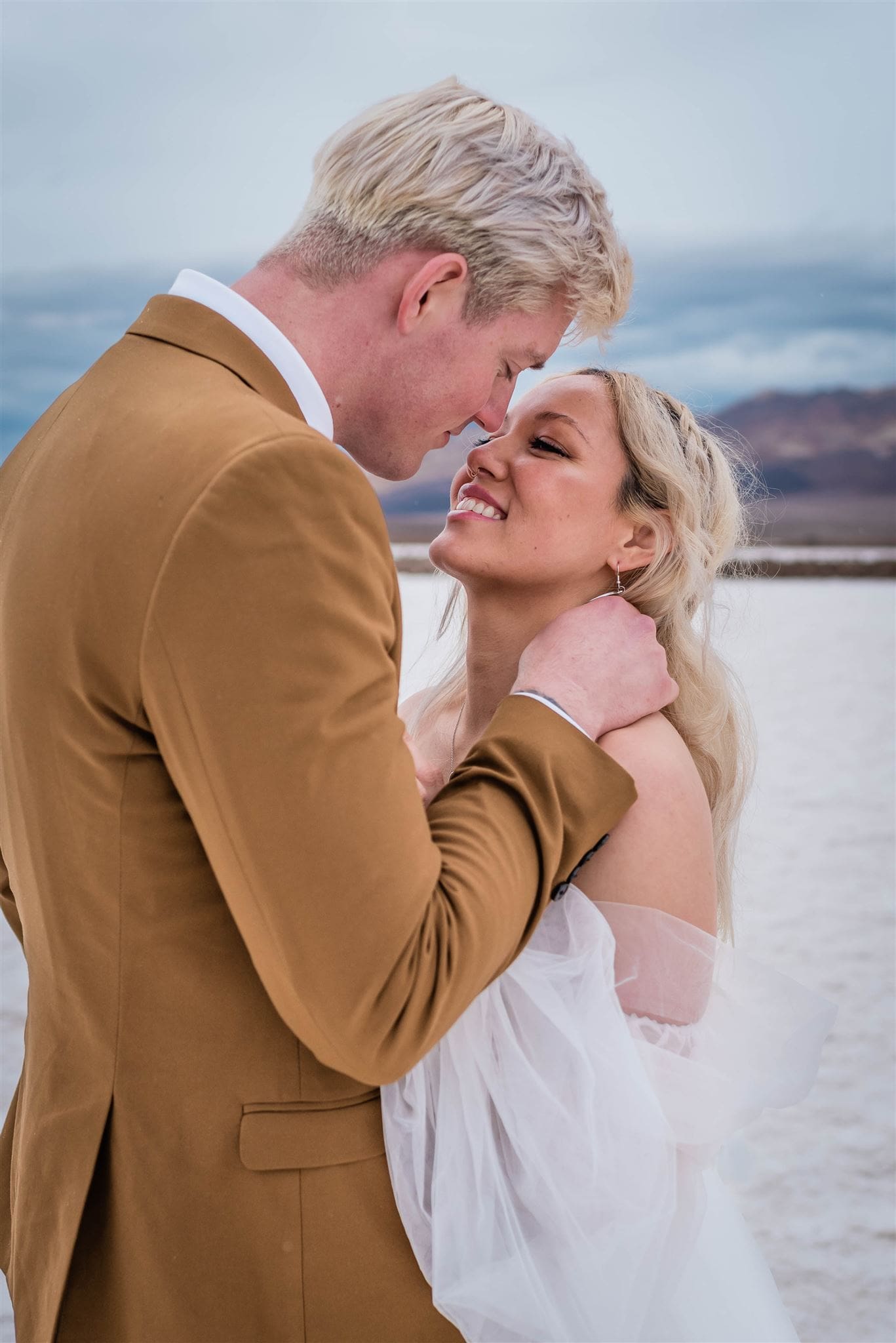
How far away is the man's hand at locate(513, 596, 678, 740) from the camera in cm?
125

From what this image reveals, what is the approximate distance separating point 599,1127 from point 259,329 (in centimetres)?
92

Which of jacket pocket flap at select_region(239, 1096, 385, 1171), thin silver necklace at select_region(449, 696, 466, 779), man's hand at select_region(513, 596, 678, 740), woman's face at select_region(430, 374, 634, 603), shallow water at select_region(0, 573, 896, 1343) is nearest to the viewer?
jacket pocket flap at select_region(239, 1096, 385, 1171)

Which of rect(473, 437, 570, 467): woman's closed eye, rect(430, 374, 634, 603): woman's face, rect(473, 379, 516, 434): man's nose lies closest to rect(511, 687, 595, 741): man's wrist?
rect(473, 379, 516, 434): man's nose

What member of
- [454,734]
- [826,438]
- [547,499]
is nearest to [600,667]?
[547,499]

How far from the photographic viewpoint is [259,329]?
1.07 m

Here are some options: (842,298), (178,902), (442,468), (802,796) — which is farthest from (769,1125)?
(842,298)

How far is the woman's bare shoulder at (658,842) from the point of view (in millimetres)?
1410

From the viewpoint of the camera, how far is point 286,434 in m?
0.85

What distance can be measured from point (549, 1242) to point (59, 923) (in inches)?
25.3

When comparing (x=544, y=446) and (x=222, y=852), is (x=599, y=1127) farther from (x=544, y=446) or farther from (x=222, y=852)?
(x=544, y=446)

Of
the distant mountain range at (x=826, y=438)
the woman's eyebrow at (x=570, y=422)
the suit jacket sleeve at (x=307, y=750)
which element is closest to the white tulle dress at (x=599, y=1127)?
the suit jacket sleeve at (x=307, y=750)

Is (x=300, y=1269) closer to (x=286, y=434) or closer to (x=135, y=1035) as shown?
(x=135, y=1035)

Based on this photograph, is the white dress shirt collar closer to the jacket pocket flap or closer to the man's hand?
the man's hand

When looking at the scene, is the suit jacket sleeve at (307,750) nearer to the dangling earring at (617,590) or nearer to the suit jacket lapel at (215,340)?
the suit jacket lapel at (215,340)
